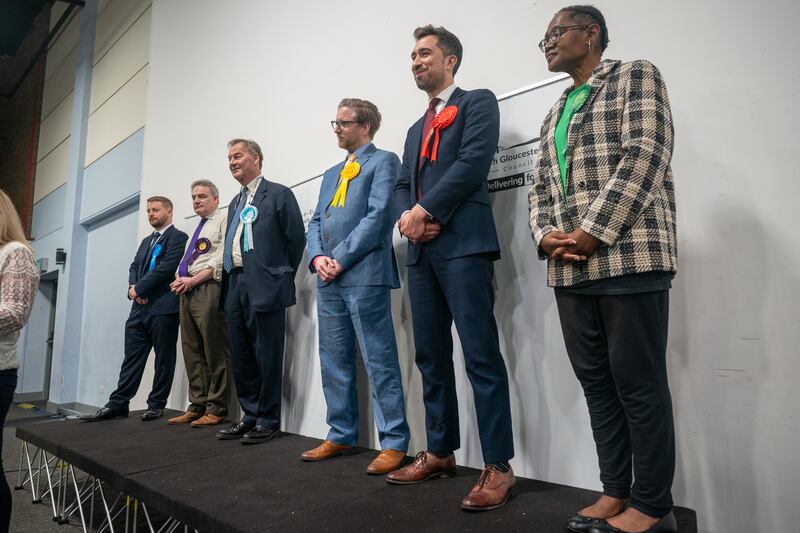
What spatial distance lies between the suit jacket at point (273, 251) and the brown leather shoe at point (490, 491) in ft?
4.51

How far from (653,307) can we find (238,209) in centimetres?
216

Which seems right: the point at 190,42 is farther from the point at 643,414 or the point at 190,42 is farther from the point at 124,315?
the point at 643,414

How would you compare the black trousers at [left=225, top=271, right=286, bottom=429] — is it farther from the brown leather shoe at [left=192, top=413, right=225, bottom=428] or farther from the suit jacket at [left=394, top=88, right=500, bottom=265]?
the suit jacket at [left=394, top=88, right=500, bottom=265]

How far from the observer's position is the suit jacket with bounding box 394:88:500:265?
162cm

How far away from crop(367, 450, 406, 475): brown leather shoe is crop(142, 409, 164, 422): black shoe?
1941 millimetres

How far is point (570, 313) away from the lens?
1357 mm

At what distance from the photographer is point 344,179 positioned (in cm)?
219

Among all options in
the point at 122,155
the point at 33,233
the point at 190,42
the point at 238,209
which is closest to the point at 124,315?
the point at 122,155

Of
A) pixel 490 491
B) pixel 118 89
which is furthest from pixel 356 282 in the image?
pixel 118 89

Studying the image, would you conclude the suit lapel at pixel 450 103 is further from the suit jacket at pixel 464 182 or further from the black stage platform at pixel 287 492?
the black stage platform at pixel 287 492

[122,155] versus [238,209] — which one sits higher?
[122,155]

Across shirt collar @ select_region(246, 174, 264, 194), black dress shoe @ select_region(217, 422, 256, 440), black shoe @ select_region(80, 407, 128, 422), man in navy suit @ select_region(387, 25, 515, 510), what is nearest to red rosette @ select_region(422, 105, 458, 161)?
man in navy suit @ select_region(387, 25, 515, 510)

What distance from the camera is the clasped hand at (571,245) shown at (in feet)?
4.15

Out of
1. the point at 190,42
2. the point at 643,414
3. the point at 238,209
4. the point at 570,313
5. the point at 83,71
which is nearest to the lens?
the point at 643,414
